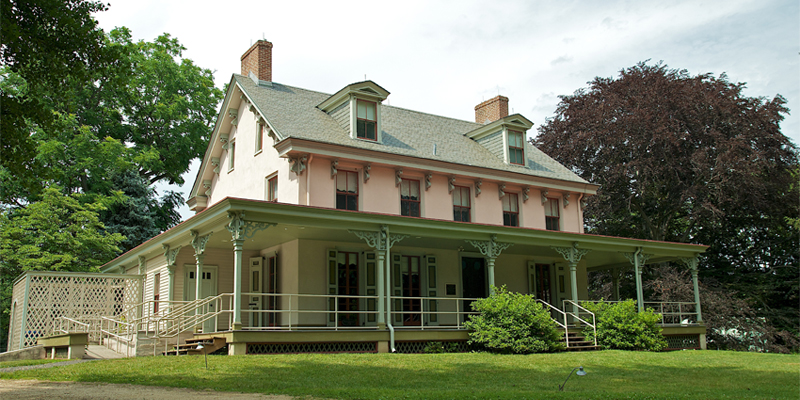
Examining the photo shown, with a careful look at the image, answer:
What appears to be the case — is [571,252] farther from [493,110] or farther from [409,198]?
[493,110]

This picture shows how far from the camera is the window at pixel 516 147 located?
26172 millimetres

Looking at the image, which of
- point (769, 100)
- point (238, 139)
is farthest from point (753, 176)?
point (238, 139)

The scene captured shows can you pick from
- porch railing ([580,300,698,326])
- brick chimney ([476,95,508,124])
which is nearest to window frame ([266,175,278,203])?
porch railing ([580,300,698,326])

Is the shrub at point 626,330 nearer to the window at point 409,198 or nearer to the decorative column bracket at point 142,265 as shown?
the window at point 409,198

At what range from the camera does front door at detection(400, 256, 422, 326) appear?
20859mm

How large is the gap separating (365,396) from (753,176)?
2756cm

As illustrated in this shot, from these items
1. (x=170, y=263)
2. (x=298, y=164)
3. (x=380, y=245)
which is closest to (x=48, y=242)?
(x=170, y=263)

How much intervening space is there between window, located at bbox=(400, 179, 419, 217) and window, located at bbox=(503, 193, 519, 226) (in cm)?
402

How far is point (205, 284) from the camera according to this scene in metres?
21.2

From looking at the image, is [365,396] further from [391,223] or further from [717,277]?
[717,277]

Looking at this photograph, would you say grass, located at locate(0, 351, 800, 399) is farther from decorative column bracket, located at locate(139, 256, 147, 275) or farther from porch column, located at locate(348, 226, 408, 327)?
decorative column bracket, located at locate(139, 256, 147, 275)

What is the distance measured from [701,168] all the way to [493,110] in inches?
405

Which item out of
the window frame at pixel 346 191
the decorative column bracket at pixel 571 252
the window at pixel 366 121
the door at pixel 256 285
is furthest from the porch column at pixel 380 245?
the decorative column bracket at pixel 571 252

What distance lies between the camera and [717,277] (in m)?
34.3
